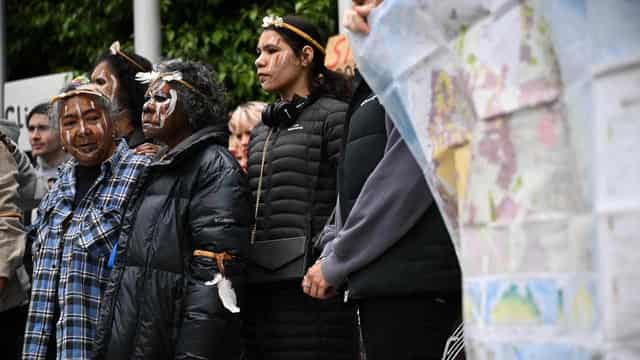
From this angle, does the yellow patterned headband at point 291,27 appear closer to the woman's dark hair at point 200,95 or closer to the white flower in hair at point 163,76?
the woman's dark hair at point 200,95

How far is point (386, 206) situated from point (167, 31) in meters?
7.33

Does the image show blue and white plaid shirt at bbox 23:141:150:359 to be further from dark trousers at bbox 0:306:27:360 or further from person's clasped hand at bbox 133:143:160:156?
dark trousers at bbox 0:306:27:360

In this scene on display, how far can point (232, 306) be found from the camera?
15.0ft

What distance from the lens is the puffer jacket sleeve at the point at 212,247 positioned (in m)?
4.48

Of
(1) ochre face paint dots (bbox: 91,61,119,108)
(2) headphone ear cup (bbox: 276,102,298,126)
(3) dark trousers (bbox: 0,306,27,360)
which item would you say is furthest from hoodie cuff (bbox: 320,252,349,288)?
(3) dark trousers (bbox: 0,306,27,360)

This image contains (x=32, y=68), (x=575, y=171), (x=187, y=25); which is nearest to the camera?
(x=575, y=171)

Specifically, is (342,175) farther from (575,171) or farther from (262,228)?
(575,171)

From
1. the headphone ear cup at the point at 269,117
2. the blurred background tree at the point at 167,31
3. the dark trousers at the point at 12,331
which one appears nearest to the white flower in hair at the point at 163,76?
the headphone ear cup at the point at 269,117

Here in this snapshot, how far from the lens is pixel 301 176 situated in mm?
4785

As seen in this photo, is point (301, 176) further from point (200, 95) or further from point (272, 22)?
point (272, 22)

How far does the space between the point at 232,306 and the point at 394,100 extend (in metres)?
2.20

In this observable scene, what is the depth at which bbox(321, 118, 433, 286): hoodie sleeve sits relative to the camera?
311 centimetres

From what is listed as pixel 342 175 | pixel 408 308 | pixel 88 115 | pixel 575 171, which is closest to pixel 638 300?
pixel 575 171

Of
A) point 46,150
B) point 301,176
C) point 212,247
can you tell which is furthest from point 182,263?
point 46,150
